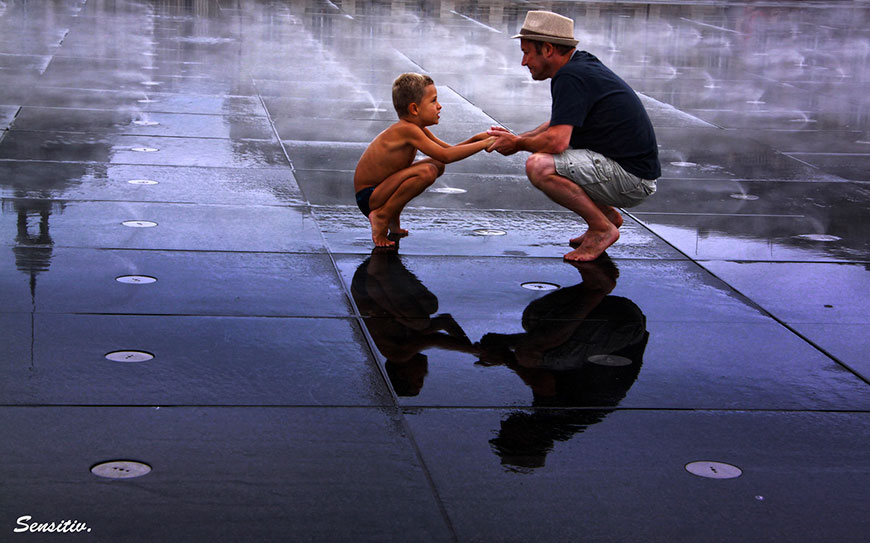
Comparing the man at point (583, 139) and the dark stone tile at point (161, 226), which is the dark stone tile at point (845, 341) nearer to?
the man at point (583, 139)

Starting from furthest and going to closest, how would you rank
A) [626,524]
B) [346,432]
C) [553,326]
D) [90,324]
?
[553,326] < [90,324] < [346,432] < [626,524]

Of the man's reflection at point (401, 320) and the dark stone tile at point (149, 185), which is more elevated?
the dark stone tile at point (149, 185)

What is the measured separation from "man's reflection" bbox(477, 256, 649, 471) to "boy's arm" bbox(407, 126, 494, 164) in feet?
3.40

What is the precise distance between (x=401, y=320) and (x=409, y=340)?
30cm

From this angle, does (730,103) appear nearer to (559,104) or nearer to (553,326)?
(559,104)

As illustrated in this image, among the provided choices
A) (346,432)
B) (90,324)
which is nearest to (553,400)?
(346,432)

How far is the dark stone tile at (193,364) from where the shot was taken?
4500 mm

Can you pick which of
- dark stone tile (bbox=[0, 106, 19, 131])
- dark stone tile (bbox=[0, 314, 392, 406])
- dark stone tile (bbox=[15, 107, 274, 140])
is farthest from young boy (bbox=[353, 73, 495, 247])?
dark stone tile (bbox=[0, 106, 19, 131])

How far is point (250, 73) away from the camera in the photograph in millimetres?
14742

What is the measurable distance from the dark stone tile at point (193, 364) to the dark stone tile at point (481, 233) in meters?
1.64

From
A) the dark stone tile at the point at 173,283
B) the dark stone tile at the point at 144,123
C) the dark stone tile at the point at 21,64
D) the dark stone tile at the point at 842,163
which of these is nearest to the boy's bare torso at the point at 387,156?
the dark stone tile at the point at 173,283

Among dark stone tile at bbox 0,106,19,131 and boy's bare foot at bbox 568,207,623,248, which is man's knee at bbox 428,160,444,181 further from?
dark stone tile at bbox 0,106,19,131

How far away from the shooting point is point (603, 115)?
267 inches

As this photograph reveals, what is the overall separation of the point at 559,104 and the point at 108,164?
404cm
